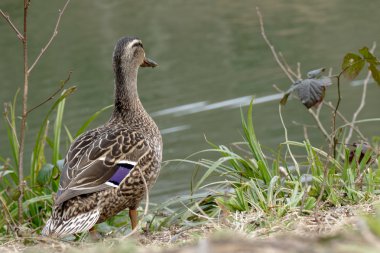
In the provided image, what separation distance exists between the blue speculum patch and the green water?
3186mm

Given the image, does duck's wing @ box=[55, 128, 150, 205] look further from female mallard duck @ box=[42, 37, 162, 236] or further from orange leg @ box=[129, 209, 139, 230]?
orange leg @ box=[129, 209, 139, 230]

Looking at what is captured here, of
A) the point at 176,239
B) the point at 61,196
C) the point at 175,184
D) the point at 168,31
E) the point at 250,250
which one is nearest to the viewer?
the point at 250,250

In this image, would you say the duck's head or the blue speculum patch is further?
the duck's head

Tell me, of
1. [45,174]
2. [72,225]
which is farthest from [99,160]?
[45,174]

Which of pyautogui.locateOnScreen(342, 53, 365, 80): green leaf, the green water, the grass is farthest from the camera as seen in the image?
the green water

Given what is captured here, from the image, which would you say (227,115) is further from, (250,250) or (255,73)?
(250,250)

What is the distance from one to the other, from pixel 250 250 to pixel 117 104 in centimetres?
389

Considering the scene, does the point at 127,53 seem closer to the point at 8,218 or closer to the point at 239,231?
the point at 8,218

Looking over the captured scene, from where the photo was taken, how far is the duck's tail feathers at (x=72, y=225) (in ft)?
16.4

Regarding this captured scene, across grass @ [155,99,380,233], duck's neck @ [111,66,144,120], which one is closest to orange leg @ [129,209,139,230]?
grass @ [155,99,380,233]

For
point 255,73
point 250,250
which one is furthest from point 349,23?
point 250,250

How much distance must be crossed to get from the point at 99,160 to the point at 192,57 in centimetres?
852

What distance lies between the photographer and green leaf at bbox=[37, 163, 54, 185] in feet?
20.9

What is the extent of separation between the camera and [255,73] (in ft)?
40.6
